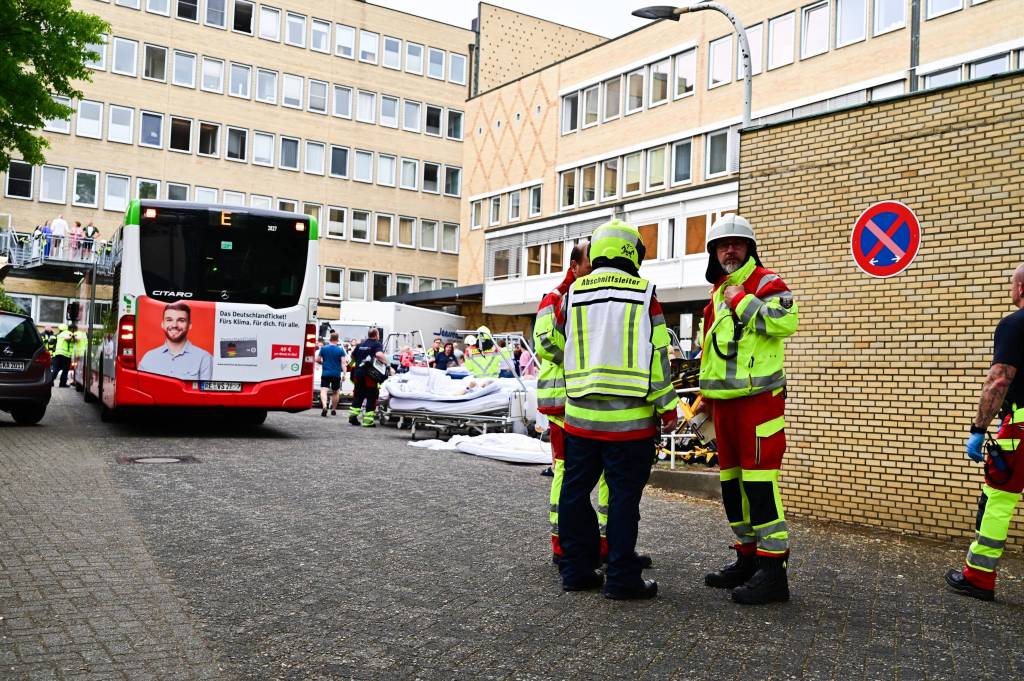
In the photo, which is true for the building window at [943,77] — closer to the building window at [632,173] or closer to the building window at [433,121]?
the building window at [632,173]

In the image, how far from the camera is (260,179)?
57094mm

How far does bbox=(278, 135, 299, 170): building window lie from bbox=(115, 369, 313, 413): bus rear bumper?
4460 cm

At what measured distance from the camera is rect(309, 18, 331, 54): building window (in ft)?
192

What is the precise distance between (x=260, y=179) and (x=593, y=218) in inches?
908

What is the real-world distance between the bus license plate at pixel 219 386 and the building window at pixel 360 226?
1822 inches

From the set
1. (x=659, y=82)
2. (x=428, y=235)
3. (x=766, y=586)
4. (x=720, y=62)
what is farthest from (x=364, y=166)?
(x=766, y=586)

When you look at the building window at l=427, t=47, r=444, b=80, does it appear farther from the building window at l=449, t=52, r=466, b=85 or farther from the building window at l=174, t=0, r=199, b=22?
the building window at l=174, t=0, r=199, b=22

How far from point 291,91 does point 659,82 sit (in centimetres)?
2497

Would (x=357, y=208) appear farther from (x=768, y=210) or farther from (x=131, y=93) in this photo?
(x=768, y=210)

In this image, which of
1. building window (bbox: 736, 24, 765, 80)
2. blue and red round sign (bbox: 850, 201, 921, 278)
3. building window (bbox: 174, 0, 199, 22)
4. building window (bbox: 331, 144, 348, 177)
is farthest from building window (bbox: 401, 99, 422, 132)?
blue and red round sign (bbox: 850, 201, 921, 278)

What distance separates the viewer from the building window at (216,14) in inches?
2173

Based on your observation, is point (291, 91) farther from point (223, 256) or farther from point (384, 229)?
point (223, 256)

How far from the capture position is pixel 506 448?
44.5 feet

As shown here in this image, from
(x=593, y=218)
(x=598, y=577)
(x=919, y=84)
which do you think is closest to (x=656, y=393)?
(x=598, y=577)
